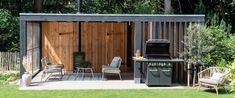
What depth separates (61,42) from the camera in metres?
18.0

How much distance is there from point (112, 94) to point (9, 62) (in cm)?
895

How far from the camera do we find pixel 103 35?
59.3ft

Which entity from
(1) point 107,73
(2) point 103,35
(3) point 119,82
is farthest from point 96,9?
(3) point 119,82

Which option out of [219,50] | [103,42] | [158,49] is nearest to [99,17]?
[158,49]

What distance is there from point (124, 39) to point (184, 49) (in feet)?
15.1

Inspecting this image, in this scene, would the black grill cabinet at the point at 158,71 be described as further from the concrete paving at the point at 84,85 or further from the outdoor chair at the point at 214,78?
the outdoor chair at the point at 214,78

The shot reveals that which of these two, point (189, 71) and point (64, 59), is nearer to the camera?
point (189, 71)

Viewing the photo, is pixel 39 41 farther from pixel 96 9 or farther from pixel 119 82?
pixel 96 9

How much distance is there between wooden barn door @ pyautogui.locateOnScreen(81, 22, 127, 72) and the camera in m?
18.0

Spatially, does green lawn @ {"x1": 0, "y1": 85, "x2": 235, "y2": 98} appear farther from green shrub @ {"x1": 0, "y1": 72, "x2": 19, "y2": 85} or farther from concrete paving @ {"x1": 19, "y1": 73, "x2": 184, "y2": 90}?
green shrub @ {"x1": 0, "y1": 72, "x2": 19, "y2": 85}

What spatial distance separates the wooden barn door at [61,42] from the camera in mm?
17969

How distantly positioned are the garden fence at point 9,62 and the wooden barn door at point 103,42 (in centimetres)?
352

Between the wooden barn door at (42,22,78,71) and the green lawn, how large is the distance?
5316mm

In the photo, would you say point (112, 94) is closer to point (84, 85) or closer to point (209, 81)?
point (84, 85)
